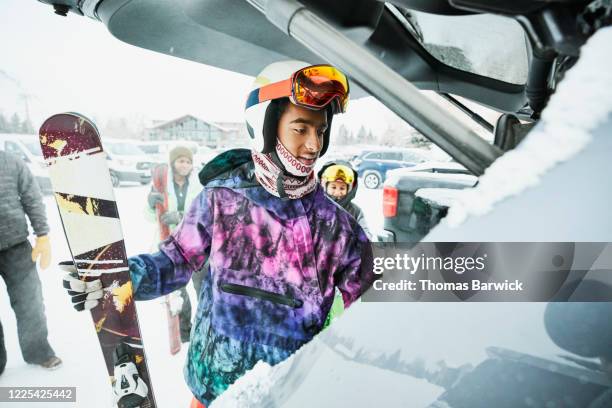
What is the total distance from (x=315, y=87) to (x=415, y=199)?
0.89 m

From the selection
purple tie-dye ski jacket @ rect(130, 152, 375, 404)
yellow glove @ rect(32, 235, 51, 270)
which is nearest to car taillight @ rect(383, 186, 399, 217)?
purple tie-dye ski jacket @ rect(130, 152, 375, 404)

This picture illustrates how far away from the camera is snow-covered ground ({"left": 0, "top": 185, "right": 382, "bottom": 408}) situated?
1354 millimetres

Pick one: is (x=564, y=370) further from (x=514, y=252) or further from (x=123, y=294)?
(x=123, y=294)

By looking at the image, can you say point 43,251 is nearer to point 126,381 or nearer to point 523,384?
point 126,381

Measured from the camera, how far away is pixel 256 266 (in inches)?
43.0

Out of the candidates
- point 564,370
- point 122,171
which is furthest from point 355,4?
point 122,171

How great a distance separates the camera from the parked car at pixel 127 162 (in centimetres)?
136

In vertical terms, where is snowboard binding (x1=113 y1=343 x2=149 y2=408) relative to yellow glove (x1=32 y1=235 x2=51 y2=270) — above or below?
below

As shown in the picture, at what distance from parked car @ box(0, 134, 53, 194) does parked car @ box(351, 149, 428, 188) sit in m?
1.30

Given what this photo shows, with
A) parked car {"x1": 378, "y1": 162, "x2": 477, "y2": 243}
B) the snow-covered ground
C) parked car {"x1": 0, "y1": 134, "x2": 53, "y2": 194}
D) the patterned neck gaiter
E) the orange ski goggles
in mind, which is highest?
the orange ski goggles

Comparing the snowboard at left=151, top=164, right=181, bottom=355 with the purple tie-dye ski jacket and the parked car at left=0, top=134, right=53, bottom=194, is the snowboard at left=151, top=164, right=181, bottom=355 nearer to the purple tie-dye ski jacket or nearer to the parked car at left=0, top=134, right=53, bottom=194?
the parked car at left=0, top=134, right=53, bottom=194

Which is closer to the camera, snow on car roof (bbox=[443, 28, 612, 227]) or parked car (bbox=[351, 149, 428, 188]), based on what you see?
snow on car roof (bbox=[443, 28, 612, 227])

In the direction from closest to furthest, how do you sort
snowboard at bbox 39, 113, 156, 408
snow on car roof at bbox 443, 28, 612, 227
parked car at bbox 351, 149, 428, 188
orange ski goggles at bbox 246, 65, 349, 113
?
snow on car roof at bbox 443, 28, 612, 227
orange ski goggles at bbox 246, 65, 349, 113
snowboard at bbox 39, 113, 156, 408
parked car at bbox 351, 149, 428, 188

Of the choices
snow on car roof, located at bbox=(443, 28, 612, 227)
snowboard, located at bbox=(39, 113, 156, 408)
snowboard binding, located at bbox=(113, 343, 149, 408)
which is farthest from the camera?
snowboard binding, located at bbox=(113, 343, 149, 408)
